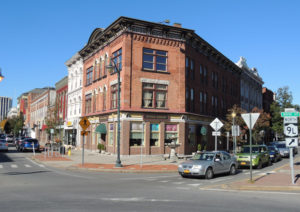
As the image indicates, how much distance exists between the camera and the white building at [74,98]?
43.5 m

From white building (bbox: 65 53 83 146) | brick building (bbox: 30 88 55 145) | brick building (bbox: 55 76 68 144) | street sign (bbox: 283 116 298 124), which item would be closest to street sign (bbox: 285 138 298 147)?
street sign (bbox: 283 116 298 124)

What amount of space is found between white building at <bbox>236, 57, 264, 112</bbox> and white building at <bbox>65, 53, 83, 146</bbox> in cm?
2687

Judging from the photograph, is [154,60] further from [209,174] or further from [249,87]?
[249,87]

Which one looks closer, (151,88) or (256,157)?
(256,157)

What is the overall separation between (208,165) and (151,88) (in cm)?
1520

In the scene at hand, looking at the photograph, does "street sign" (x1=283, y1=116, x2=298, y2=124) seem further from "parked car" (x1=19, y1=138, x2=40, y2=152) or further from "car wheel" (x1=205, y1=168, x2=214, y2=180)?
"parked car" (x1=19, y1=138, x2=40, y2=152)

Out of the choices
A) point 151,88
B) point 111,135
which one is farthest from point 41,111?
point 151,88

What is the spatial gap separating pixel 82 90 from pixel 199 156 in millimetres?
27735

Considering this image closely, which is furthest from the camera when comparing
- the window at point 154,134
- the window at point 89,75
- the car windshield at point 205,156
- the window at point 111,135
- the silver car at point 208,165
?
the window at point 89,75

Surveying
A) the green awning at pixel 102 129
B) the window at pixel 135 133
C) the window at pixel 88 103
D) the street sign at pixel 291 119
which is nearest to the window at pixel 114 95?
the green awning at pixel 102 129

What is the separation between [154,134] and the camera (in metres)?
29.6

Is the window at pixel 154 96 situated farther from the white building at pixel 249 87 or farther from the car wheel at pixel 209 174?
the white building at pixel 249 87

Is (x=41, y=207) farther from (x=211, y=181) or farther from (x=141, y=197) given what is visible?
(x=211, y=181)

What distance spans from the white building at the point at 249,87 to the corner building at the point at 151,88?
733 inches
